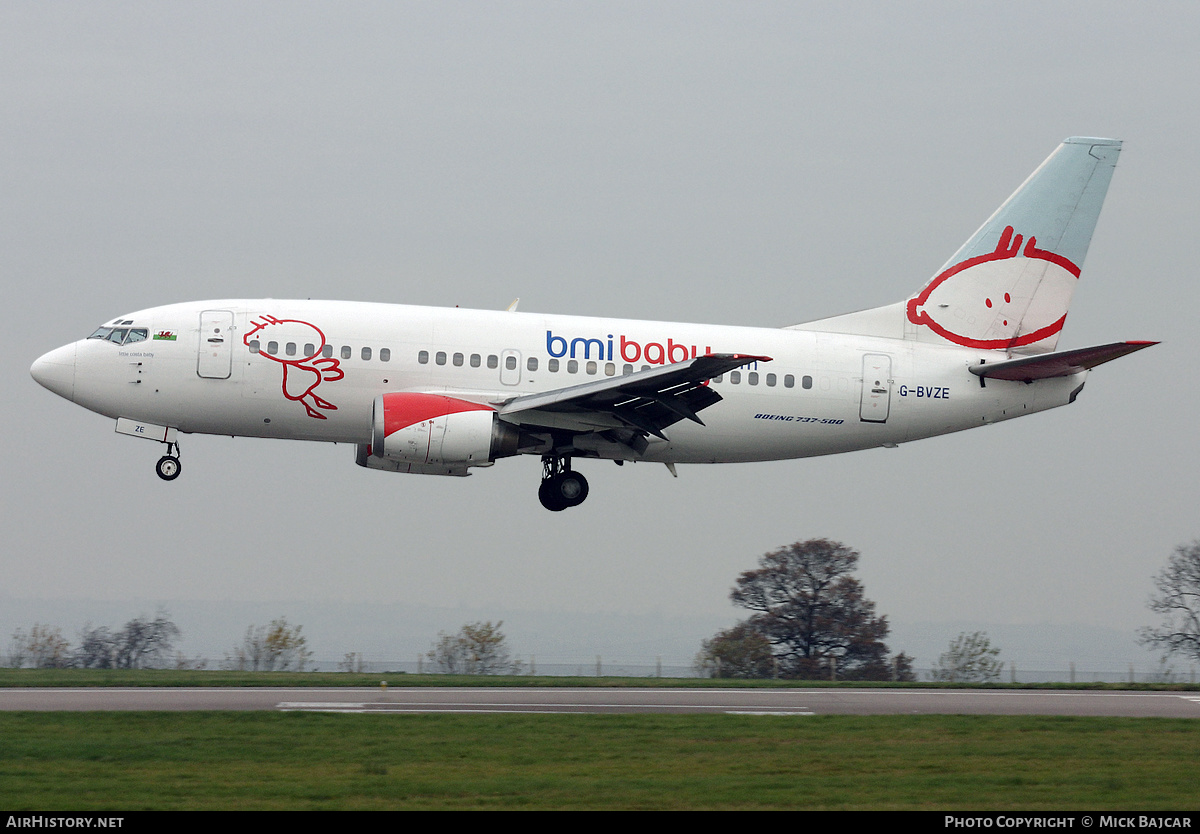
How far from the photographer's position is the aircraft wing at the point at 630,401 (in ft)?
93.2

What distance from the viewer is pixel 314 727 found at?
20.6m

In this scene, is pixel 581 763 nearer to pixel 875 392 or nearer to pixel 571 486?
pixel 571 486

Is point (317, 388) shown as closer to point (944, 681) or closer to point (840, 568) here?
point (944, 681)

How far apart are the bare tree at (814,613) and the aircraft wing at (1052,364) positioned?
20.6 m


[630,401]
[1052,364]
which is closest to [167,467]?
[630,401]

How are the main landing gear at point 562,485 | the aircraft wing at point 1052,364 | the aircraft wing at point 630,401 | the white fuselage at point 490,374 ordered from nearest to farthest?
the aircraft wing at point 630,401
the white fuselage at point 490,374
the aircraft wing at point 1052,364
the main landing gear at point 562,485

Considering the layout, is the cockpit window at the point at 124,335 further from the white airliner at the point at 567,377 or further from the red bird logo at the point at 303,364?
the red bird logo at the point at 303,364

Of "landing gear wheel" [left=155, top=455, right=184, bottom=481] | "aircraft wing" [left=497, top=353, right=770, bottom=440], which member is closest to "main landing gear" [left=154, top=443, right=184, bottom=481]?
"landing gear wheel" [left=155, top=455, right=184, bottom=481]

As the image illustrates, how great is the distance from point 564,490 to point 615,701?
7.46 meters

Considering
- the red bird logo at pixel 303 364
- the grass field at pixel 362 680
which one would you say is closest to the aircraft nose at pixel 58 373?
the red bird logo at pixel 303 364

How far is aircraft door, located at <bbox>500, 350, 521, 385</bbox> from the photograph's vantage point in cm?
3078

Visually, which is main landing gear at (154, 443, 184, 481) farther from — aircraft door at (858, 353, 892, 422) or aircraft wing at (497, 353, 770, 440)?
aircraft door at (858, 353, 892, 422)
